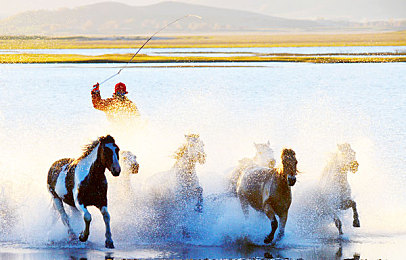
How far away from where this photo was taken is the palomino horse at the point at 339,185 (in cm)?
1026

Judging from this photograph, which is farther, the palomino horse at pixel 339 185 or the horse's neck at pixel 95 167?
the palomino horse at pixel 339 185

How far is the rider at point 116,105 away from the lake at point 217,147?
0.38 meters

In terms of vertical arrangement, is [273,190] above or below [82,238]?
above

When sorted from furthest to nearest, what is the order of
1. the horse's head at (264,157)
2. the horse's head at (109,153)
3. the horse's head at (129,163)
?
the horse's head at (264,157), the horse's head at (129,163), the horse's head at (109,153)

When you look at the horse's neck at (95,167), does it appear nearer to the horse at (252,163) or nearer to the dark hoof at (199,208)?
the dark hoof at (199,208)

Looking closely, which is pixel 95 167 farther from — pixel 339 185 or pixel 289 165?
pixel 339 185

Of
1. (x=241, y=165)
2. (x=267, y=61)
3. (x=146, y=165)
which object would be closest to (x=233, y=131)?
(x=146, y=165)

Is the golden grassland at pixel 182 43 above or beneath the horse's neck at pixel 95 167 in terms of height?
above

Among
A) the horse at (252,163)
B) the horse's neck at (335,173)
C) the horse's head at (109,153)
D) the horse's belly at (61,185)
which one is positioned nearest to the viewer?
the horse's head at (109,153)

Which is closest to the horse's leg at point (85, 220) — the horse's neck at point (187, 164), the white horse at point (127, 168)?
the white horse at point (127, 168)

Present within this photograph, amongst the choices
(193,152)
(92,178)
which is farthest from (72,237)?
(193,152)

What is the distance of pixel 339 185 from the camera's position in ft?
33.8

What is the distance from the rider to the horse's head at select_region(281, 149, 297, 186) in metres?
4.15

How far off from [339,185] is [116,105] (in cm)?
444
